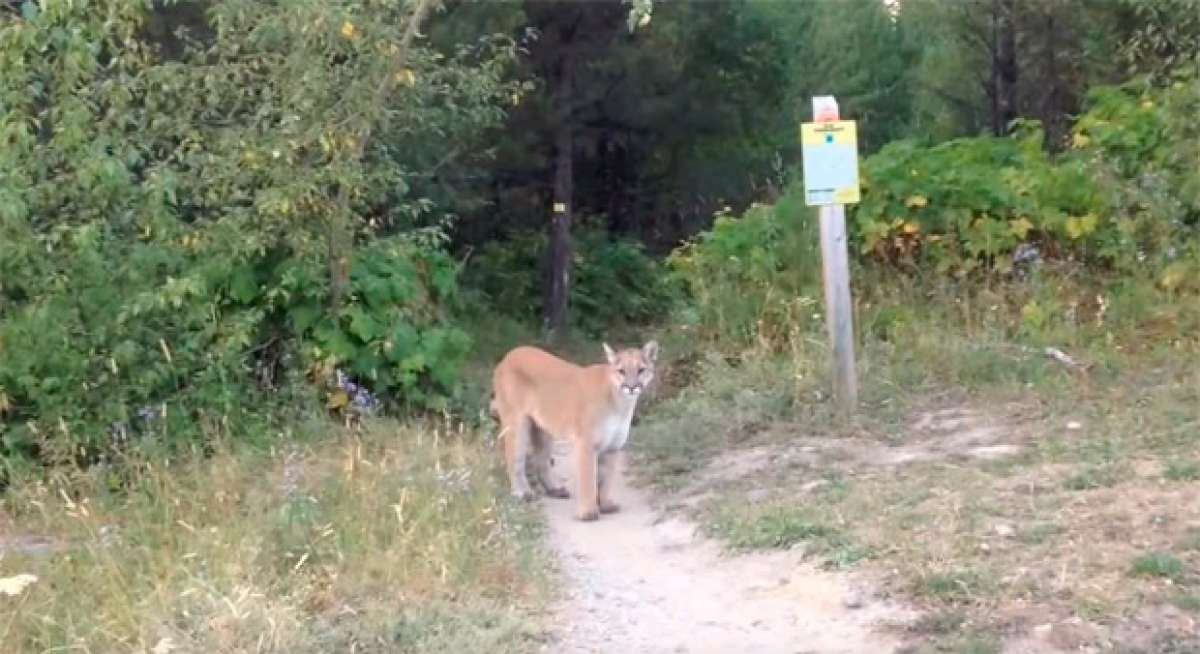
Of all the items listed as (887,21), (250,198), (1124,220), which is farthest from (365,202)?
(887,21)

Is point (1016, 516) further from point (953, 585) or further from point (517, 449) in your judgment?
point (517, 449)

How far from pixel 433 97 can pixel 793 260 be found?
3.19 meters

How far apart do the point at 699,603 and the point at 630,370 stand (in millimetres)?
2380

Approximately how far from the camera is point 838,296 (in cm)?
A: 1079

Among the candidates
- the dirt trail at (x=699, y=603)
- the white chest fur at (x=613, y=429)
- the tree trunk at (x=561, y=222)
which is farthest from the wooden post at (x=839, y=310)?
the tree trunk at (x=561, y=222)

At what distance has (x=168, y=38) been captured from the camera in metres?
14.5

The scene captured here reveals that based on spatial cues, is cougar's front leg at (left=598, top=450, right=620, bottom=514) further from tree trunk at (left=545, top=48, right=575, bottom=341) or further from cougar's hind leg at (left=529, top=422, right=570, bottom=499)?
tree trunk at (left=545, top=48, right=575, bottom=341)

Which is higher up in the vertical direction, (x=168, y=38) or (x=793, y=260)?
(x=168, y=38)

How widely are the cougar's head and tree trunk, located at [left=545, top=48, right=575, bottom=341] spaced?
13.0 meters

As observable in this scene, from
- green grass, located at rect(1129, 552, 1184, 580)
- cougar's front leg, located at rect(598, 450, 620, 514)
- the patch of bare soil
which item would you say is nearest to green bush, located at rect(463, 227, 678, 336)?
the patch of bare soil

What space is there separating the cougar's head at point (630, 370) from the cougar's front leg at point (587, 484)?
39cm

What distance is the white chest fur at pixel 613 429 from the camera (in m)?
9.63

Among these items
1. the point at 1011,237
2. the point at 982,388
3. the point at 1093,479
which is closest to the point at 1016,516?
the point at 1093,479

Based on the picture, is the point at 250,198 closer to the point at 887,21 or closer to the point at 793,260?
the point at 793,260
